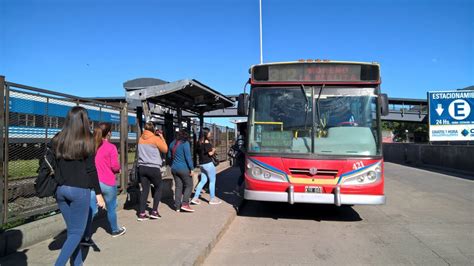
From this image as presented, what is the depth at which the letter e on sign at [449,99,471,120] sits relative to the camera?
20984 mm

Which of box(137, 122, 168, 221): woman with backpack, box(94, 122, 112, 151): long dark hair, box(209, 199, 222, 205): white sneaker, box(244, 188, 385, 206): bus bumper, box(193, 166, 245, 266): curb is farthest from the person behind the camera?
box(209, 199, 222, 205): white sneaker

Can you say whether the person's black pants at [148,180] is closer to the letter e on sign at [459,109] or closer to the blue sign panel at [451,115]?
the blue sign panel at [451,115]

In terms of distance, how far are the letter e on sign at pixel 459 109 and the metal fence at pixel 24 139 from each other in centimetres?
1997

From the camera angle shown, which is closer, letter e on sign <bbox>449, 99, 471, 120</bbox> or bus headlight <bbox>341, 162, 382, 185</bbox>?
bus headlight <bbox>341, 162, 382, 185</bbox>

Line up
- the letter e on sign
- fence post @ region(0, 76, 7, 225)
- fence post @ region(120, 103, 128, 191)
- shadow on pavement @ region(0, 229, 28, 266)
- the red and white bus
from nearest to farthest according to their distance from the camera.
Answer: shadow on pavement @ region(0, 229, 28, 266) < fence post @ region(0, 76, 7, 225) < the red and white bus < fence post @ region(120, 103, 128, 191) < the letter e on sign

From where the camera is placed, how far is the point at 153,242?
5.66 metres

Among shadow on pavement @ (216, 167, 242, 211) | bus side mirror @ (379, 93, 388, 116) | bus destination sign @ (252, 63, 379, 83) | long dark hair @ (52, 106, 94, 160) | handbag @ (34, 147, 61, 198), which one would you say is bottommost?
shadow on pavement @ (216, 167, 242, 211)

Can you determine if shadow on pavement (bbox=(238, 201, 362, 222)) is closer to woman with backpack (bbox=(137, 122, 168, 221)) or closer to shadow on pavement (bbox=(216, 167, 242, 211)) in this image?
shadow on pavement (bbox=(216, 167, 242, 211))

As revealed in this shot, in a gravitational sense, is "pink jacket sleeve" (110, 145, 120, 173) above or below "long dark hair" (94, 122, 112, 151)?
below

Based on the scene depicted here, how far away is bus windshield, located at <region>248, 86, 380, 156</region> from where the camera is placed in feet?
25.0

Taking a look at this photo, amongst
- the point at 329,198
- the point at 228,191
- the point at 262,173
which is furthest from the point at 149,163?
the point at 228,191

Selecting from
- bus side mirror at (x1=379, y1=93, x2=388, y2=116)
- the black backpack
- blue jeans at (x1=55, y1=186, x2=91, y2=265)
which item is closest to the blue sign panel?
bus side mirror at (x1=379, y1=93, x2=388, y2=116)

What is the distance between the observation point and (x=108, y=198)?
226 inches

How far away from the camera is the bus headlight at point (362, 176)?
7383mm
